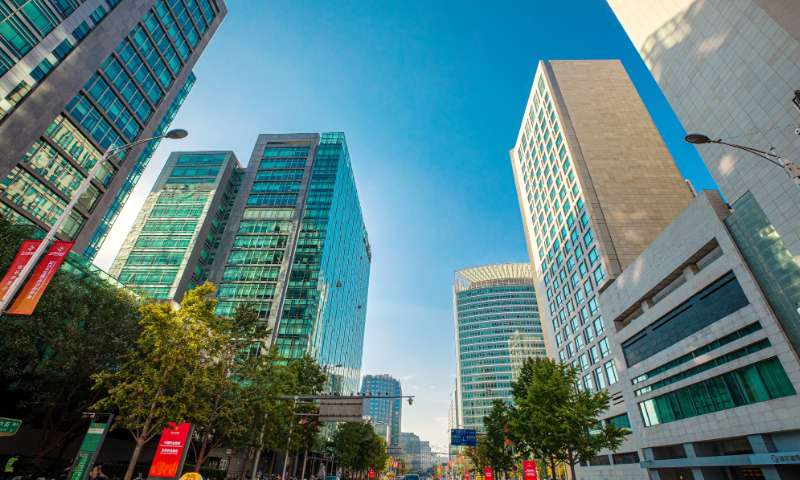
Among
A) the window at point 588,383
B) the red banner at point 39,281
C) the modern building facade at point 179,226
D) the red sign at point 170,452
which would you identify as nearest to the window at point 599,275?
the window at point 588,383

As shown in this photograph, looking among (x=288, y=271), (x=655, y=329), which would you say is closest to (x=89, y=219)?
(x=288, y=271)

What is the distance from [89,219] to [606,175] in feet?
221

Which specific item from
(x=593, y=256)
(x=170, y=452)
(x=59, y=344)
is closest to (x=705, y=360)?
(x=593, y=256)

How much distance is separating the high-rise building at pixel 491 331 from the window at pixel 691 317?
105 m

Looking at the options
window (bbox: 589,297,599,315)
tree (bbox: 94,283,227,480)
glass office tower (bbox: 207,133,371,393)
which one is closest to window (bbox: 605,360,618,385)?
window (bbox: 589,297,599,315)

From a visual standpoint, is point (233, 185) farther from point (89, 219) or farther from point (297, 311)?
point (89, 219)

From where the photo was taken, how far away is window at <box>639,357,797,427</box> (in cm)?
2416

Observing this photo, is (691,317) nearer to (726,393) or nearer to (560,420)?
(726,393)

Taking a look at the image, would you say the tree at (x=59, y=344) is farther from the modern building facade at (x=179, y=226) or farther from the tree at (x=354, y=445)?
the modern building facade at (x=179, y=226)

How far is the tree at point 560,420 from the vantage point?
27.9 metres

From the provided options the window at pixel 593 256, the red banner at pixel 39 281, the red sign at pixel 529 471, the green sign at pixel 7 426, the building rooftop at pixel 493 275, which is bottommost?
the red sign at pixel 529 471

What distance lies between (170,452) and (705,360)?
38212 mm

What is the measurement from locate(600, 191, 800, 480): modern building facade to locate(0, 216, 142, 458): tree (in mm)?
43179

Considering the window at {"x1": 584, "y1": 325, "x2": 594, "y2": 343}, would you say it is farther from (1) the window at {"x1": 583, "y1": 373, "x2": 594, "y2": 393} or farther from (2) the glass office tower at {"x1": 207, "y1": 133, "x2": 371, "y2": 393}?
(2) the glass office tower at {"x1": 207, "y1": 133, "x2": 371, "y2": 393}
